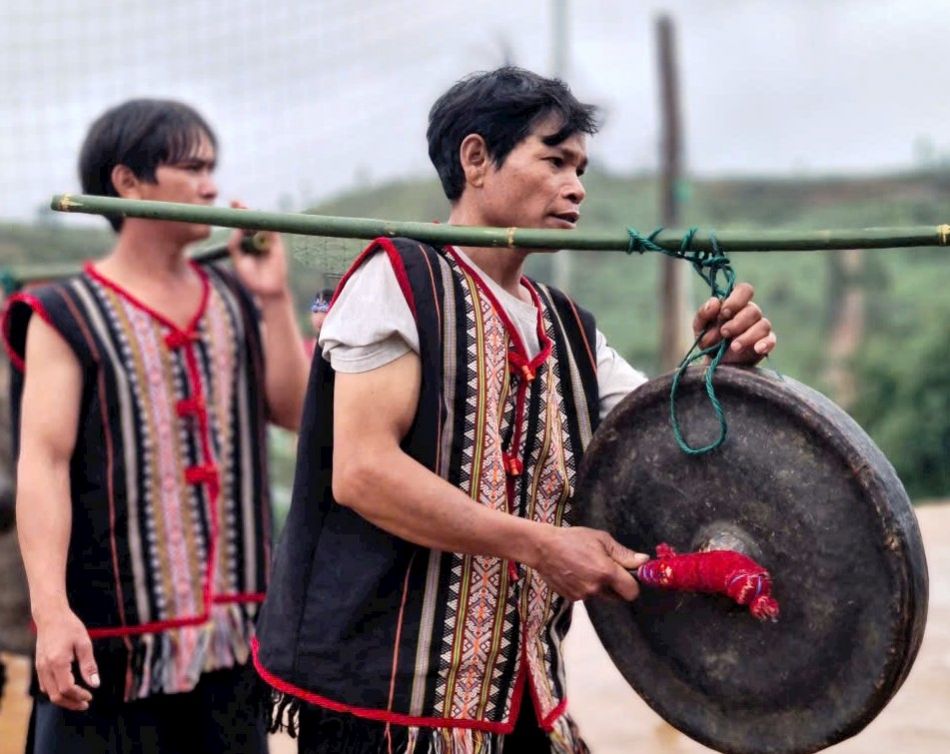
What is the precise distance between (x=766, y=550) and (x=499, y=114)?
2.78 feet

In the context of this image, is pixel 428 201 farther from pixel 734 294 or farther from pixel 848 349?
pixel 734 294

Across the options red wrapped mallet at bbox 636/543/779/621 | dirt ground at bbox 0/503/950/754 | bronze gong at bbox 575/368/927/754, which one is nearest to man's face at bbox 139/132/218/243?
bronze gong at bbox 575/368/927/754

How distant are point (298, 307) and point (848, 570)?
1927 cm

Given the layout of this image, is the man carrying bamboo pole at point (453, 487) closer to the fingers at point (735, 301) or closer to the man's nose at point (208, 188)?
the fingers at point (735, 301)

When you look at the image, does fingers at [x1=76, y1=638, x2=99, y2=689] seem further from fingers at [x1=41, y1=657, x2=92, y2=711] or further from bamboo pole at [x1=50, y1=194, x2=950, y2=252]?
bamboo pole at [x1=50, y1=194, x2=950, y2=252]

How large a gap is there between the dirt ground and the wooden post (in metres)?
8.48

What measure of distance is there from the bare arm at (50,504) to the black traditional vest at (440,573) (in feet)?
1.57

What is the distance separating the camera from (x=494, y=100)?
2.61 meters

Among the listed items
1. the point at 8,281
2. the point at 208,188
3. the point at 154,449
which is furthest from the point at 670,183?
the point at 154,449

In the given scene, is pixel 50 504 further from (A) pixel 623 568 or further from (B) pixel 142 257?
(A) pixel 623 568

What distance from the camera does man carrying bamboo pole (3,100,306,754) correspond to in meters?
3.24

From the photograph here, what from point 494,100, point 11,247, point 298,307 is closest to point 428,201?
point 298,307

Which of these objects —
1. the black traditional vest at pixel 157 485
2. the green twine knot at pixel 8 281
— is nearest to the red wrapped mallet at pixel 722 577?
the black traditional vest at pixel 157 485

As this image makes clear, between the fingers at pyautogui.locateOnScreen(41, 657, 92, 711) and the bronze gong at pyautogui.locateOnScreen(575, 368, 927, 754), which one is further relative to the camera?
the fingers at pyautogui.locateOnScreen(41, 657, 92, 711)
